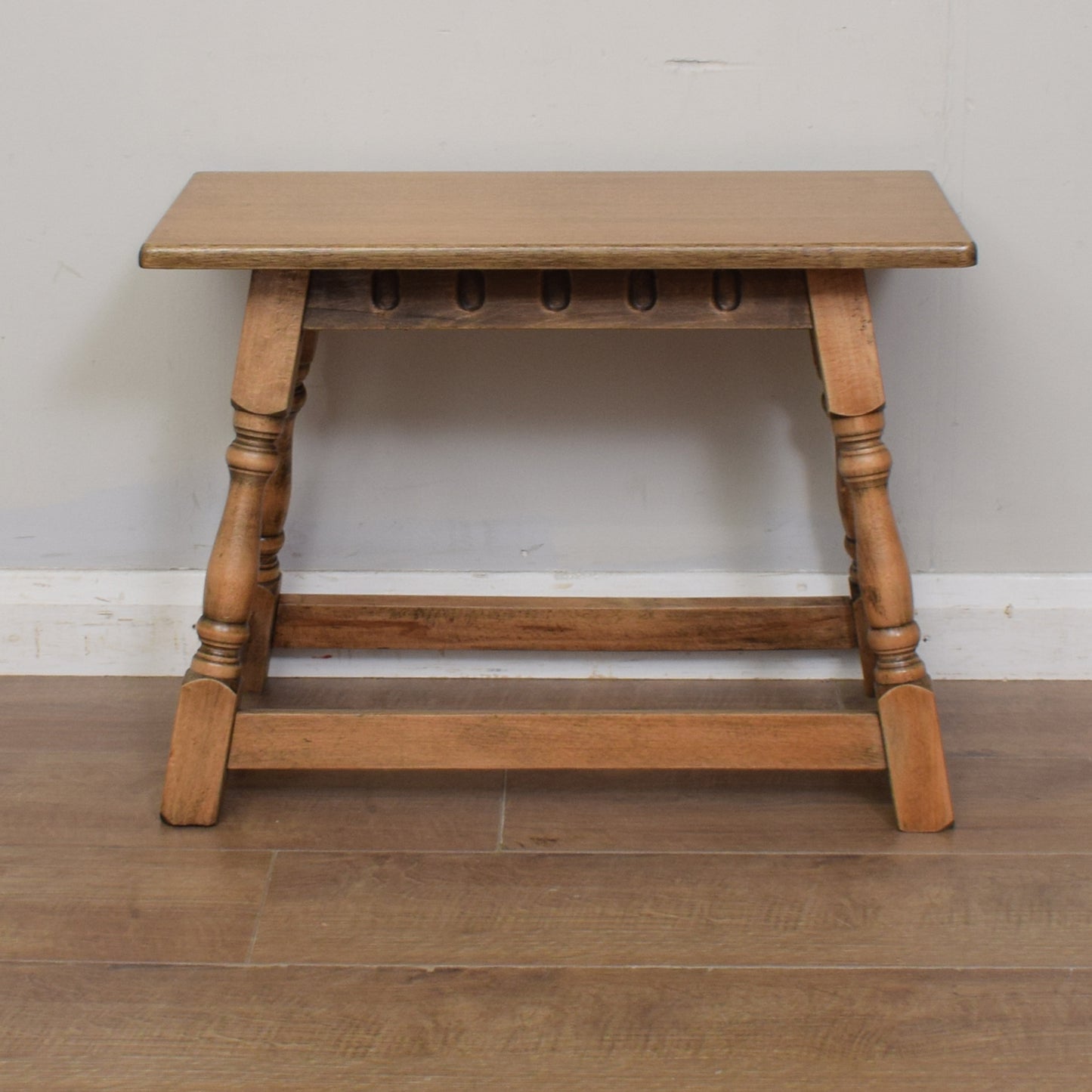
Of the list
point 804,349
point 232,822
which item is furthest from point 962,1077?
point 804,349

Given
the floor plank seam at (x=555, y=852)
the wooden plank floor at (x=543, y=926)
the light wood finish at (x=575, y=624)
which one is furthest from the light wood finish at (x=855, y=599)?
the floor plank seam at (x=555, y=852)

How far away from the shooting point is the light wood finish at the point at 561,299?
4.06 feet

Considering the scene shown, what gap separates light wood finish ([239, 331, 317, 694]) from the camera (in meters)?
1.47

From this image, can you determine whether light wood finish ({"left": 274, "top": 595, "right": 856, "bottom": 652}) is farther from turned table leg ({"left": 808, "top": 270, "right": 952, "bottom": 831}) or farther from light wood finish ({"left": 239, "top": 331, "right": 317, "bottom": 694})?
turned table leg ({"left": 808, "top": 270, "right": 952, "bottom": 831})

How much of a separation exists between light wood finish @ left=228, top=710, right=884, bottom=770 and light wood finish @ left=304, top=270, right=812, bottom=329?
38 centimetres

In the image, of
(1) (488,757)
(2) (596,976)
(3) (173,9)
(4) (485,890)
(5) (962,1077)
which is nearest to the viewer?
(5) (962,1077)

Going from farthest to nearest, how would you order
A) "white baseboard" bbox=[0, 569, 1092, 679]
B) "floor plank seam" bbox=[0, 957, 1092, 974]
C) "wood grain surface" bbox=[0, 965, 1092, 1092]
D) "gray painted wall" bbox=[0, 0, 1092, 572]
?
1. "white baseboard" bbox=[0, 569, 1092, 679]
2. "gray painted wall" bbox=[0, 0, 1092, 572]
3. "floor plank seam" bbox=[0, 957, 1092, 974]
4. "wood grain surface" bbox=[0, 965, 1092, 1092]

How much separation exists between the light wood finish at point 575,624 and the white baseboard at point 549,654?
8 cm

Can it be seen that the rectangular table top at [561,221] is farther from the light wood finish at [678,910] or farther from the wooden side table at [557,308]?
the light wood finish at [678,910]

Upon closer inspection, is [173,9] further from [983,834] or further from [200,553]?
[983,834]

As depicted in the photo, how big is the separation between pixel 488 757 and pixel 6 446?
741 millimetres

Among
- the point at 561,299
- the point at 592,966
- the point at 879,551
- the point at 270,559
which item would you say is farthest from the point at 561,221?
the point at 592,966

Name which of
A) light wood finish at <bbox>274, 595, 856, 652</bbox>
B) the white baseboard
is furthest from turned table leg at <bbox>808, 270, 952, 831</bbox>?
the white baseboard

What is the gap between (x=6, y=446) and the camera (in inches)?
63.7
